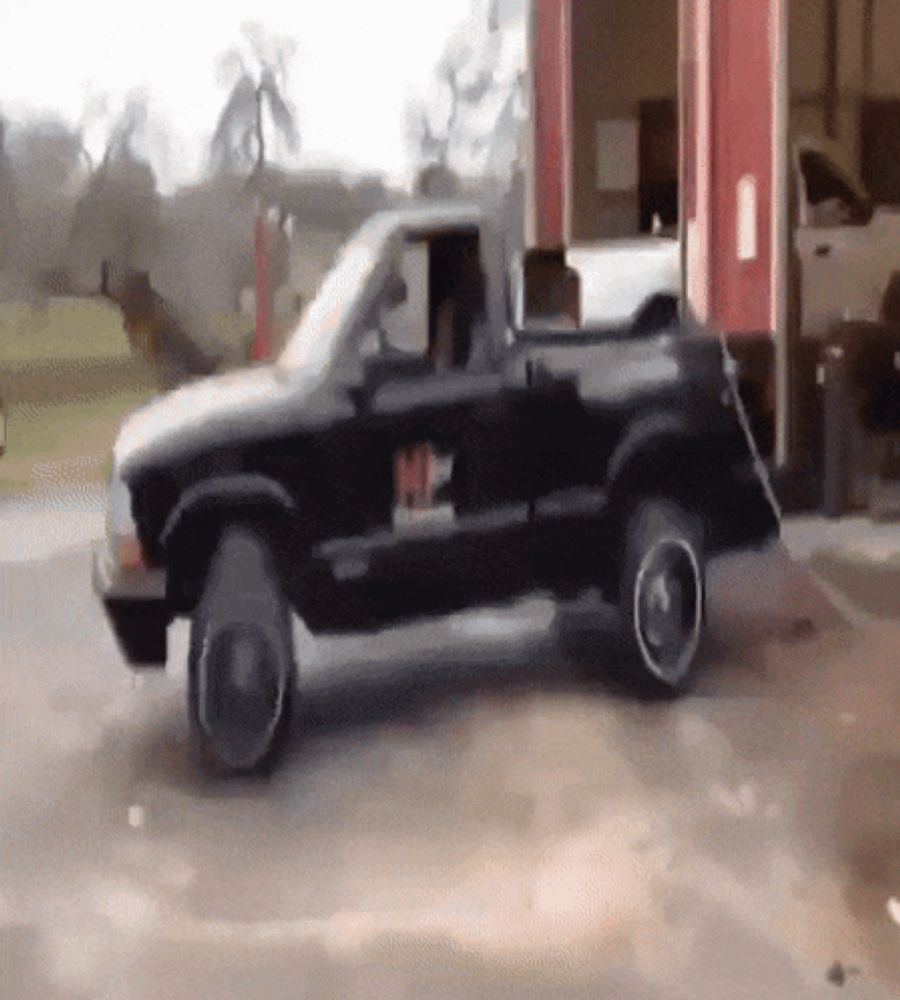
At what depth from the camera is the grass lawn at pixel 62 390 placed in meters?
2.77

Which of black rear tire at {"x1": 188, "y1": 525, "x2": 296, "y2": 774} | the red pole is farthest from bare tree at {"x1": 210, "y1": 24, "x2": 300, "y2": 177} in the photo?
black rear tire at {"x1": 188, "y1": 525, "x2": 296, "y2": 774}

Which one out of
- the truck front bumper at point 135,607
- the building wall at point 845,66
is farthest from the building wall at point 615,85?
the truck front bumper at point 135,607

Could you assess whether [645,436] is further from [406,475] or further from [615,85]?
[615,85]

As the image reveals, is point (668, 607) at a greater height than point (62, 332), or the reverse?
point (62, 332)

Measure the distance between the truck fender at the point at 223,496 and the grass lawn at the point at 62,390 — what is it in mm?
137

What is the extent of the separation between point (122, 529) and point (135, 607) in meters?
0.13

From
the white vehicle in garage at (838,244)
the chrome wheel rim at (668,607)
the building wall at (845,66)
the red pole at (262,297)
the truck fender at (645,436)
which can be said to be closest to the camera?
the red pole at (262,297)

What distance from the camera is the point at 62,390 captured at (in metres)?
2.79

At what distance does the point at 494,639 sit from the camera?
3.22m

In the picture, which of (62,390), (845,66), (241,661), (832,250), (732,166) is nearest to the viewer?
(62,390)

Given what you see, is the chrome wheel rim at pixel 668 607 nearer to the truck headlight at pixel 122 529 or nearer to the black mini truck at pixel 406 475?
the black mini truck at pixel 406 475

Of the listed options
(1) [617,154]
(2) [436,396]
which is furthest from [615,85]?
(2) [436,396]

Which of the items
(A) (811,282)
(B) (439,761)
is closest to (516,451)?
(B) (439,761)

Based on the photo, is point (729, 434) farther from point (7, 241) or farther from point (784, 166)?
point (7, 241)
